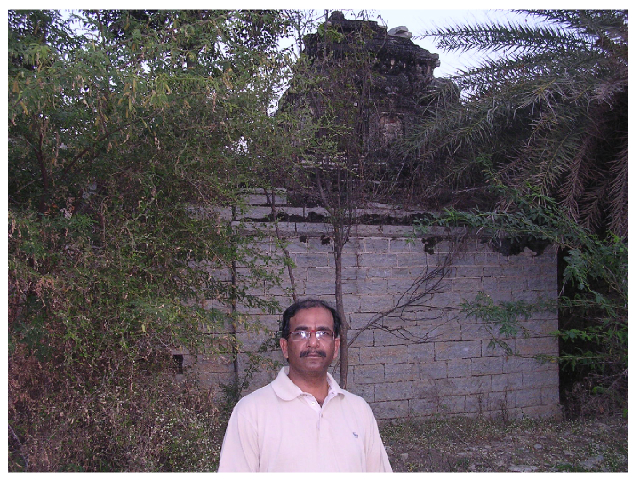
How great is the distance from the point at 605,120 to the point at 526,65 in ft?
2.63

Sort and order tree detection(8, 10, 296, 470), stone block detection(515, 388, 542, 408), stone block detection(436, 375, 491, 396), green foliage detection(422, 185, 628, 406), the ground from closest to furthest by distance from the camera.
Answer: tree detection(8, 10, 296, 470)
green foliage detection(422, 185, 628, 406)
the ground
stone block detection(436, 375, 491, 396)
stone block detection(515, 388, 542, 408)

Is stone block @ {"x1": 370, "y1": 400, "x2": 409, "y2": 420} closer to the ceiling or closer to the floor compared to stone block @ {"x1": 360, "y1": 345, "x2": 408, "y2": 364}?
closer to the floor

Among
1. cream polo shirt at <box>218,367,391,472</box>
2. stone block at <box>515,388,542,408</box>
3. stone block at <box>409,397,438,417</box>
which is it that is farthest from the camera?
stone block at <box>515,388,542,408</box>

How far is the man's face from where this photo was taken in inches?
81.7

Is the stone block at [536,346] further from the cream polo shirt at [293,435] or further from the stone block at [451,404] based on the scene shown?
the cream polo shirt at [293,435]

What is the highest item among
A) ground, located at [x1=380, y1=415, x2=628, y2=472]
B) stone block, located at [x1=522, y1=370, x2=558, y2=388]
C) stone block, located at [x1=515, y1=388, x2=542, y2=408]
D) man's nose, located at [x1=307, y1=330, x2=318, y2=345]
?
man's nose, located at [x1=307, y1=330, x2=318, y2=345]

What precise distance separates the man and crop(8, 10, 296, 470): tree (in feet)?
3.86

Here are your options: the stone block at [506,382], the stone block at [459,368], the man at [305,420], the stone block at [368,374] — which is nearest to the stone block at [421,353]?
the stone block at [459,368]

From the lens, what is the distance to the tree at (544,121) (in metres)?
4.67

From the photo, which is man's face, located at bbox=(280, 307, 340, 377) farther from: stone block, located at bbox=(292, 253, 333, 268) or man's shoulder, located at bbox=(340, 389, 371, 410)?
stone block, located at bbox=(292, 253, 333, 268)

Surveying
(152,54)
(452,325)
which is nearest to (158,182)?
(152,54)

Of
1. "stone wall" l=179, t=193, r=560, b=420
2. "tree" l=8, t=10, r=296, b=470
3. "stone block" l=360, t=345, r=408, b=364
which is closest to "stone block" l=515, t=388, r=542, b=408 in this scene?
"stone wall" l=179, t=193, r=560, b=420

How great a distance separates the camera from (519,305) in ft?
14.7

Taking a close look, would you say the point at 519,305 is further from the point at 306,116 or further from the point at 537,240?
the point at 306,116
